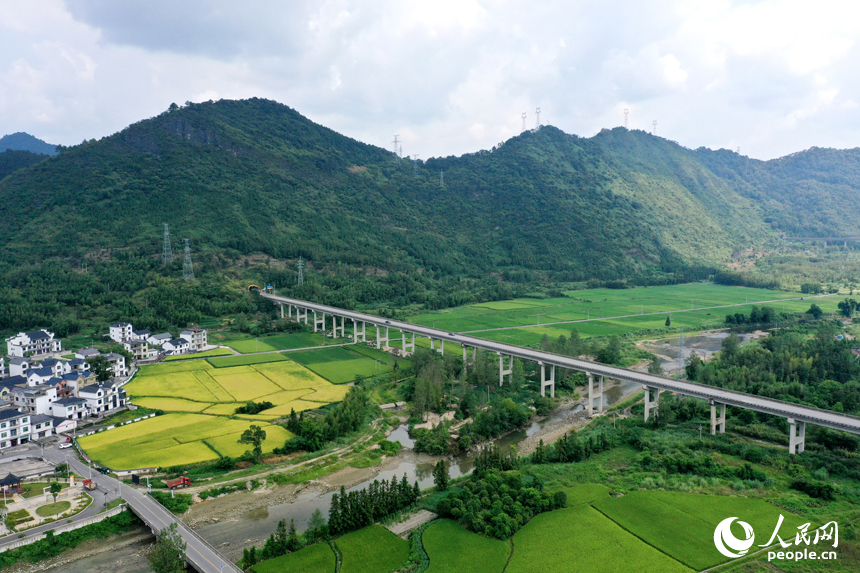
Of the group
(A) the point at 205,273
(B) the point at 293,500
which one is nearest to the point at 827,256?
(A) the point at 205,273

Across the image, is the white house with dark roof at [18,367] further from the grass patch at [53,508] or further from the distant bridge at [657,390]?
the distant bridge at [657,390]

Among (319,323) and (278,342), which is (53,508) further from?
(319,323)

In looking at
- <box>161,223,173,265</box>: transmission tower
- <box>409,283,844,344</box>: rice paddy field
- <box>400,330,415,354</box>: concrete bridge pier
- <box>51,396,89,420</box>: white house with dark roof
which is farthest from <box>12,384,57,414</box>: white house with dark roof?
<box>161,223,173,265</box>: transmission tower

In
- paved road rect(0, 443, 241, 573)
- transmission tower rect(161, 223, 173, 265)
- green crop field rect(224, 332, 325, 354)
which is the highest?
transmission tower rect(161, 223, 173, 265)

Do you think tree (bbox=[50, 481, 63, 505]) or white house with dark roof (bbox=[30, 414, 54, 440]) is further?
white house with dark roof (bbox=[30, 414, 54, 440])

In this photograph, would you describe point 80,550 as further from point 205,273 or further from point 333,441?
A: point 205,273

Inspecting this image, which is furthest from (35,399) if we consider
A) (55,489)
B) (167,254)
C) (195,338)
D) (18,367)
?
(167,254)

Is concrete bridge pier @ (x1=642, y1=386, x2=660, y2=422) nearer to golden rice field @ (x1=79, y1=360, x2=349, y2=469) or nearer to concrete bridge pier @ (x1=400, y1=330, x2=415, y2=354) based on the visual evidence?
golden rice field @ (x1=79, y1=360, x2=349, y2=469)
